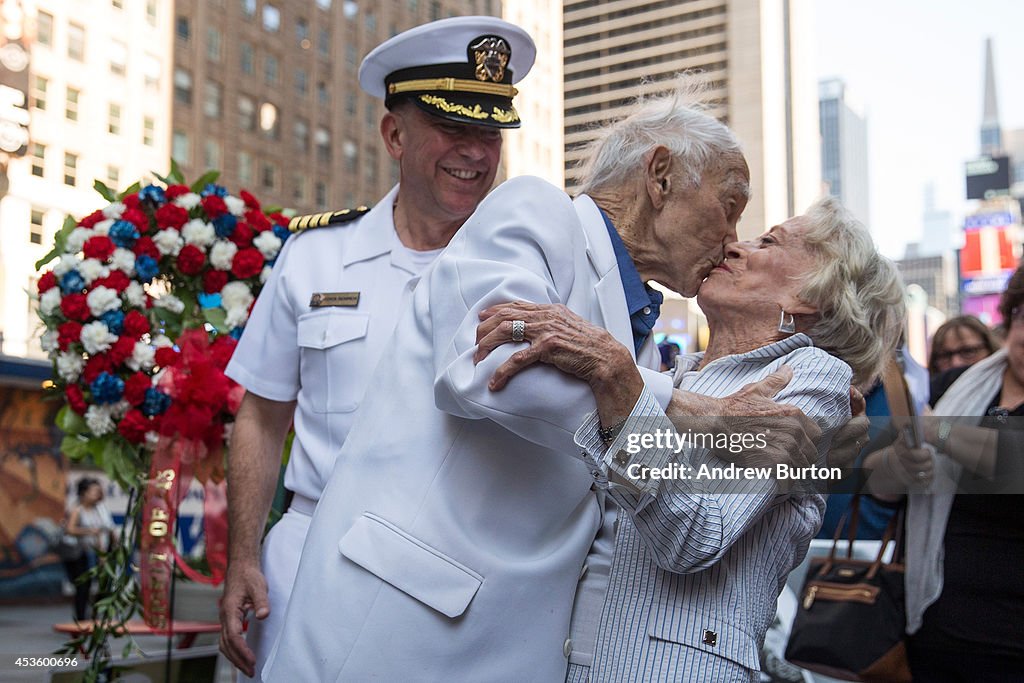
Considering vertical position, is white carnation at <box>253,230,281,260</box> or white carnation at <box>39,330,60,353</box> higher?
white carnation at <box>253,230,281,260</box>

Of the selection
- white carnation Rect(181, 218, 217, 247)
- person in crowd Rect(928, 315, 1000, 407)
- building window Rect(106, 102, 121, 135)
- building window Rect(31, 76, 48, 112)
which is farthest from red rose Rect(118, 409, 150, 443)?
building window Rect(106, 102, 121, 135)

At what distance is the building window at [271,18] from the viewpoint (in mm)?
48594

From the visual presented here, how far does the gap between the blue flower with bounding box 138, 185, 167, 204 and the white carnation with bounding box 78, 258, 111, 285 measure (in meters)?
0.35

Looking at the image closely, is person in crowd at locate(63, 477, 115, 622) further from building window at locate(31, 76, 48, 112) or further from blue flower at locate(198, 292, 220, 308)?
building window at locate(31, 76, 48, 112)

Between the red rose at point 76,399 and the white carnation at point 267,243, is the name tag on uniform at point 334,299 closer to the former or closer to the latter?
the white carnation at point 267,243

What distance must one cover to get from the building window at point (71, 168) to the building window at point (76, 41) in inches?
139

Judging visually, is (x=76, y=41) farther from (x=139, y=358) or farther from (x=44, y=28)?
(x=139, y=358)

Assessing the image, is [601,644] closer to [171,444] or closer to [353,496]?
[353,496]

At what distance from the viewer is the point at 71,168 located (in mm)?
35594

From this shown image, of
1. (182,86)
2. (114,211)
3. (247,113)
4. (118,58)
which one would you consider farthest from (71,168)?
(114,211)

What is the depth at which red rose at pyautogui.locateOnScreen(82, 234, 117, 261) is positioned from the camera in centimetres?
433

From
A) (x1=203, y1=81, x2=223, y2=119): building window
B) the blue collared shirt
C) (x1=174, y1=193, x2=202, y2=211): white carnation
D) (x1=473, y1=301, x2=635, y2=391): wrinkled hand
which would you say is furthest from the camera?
(x1=203, y1=81, x2=223, y2=119): building window

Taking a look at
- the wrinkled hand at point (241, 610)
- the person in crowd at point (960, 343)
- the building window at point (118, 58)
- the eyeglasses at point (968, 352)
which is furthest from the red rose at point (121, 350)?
the building window at point (118, 58)

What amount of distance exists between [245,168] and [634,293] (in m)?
46.7
